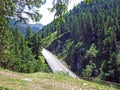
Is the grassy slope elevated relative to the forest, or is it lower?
lower

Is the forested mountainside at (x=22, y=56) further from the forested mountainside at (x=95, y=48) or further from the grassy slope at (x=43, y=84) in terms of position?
the grassy slope at (x=43, y=84)

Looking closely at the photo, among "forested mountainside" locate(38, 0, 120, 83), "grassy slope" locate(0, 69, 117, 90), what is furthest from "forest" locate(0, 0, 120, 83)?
"grassy slope" locate(0, 69, 117, 90)

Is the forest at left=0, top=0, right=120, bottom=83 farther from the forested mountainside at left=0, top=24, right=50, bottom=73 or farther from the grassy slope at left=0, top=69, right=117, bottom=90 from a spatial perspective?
the grassy slope at left=0, top=69, right=117, bottom=90

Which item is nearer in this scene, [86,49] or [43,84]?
[43,84]

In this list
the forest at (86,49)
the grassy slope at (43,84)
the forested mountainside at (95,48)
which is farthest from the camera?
the forested mountainside at (95,48)

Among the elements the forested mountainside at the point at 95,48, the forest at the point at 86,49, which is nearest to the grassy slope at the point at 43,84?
the forest at the point at 86,49

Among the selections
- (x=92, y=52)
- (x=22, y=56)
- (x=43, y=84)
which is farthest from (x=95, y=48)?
(x=43, y=84)

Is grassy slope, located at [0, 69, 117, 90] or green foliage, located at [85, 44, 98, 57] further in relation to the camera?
green foliage, located at [85, 44, 98, 57]

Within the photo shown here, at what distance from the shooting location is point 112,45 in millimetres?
107062

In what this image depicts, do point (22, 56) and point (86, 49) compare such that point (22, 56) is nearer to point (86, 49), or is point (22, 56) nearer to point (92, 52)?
point (92, 52)

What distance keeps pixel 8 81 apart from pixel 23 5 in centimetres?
571

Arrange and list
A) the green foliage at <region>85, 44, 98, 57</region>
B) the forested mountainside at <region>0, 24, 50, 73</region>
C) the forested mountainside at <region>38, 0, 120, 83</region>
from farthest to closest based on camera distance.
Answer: the green foliage at <region>85, 44, 98, 57</region>
the forested mountainside at <region>38, 0, 120, 83</region>
the forested mountainside at <region>0, 24, 50, 73</region>

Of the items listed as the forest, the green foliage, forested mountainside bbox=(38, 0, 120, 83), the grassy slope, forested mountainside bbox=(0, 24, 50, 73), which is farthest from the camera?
the green foliage

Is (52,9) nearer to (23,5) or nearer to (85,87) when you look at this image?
(23,5)
